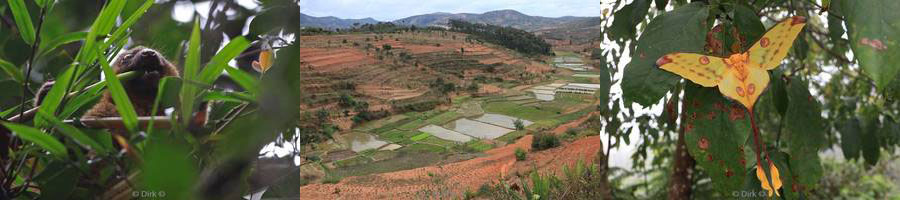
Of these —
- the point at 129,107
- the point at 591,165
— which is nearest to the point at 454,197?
the point at 591,165

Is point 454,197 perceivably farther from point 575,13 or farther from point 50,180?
point 50,180

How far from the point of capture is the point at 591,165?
1.30 meters

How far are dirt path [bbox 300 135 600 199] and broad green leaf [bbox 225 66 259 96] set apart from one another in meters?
0.22

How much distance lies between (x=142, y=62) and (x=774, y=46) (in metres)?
0.91

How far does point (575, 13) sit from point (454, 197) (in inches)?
18.6

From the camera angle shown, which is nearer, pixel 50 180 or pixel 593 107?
pixel 50 180

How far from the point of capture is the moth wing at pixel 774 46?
1.07 ft

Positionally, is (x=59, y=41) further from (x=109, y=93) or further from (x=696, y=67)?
(x=696, y=67)

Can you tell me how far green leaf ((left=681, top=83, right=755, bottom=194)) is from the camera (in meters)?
0.35

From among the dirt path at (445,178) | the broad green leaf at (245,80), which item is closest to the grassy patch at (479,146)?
the dirt path at (445,178)

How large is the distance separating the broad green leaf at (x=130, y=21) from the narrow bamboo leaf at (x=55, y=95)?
0.08 meters

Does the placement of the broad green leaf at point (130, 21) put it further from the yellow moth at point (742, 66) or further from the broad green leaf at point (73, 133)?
the yellow moth at point (742, 66)

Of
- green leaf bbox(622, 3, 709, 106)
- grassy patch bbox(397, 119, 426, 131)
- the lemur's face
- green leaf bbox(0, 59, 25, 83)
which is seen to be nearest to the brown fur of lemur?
→ the lemur's face

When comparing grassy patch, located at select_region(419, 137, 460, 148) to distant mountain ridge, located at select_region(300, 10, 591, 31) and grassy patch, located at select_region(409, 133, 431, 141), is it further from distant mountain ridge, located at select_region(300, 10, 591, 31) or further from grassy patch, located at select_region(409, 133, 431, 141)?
distant mountain ridge, located at select_region(300, 10, 591, 31)
